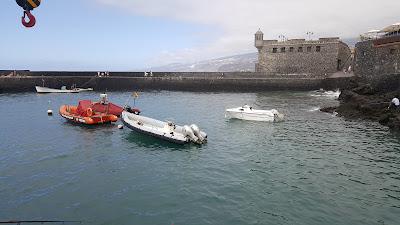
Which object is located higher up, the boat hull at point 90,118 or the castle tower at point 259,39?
the castle tower at point 259,39

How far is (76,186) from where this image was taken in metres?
14.7

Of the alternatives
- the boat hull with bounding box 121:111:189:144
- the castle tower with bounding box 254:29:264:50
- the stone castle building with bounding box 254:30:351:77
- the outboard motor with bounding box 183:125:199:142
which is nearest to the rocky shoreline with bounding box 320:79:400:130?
the outboard motor with bounding box 183:125:199:142

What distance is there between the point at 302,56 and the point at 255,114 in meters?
36.7

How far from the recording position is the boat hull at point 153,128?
21252mm

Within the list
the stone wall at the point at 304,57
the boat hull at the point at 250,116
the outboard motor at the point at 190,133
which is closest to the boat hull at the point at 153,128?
the outboard motor at the point at 190,133

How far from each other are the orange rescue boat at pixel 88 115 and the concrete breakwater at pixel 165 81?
1207 inches

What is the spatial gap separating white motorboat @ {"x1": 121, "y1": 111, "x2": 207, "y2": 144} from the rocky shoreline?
1469 centimetres

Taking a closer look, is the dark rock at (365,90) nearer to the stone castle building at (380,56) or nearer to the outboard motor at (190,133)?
the stone castle building at (380,56)

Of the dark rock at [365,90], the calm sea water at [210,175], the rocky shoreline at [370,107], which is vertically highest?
the dark rock at [365,90]

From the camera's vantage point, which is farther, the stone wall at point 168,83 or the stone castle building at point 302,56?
the stone castle building at point 302,56

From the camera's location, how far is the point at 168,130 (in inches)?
880

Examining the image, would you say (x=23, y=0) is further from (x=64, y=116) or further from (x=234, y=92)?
(x=234, y=92)

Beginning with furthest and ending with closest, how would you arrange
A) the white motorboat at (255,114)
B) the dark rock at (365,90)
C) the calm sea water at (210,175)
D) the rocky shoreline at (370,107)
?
the dark rock at (365,90) < the white motorboat at (255,114) < the rocky shoreline at (370,107) < the calm sea water at (210,175)

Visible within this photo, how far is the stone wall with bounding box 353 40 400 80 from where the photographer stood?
110 feet
